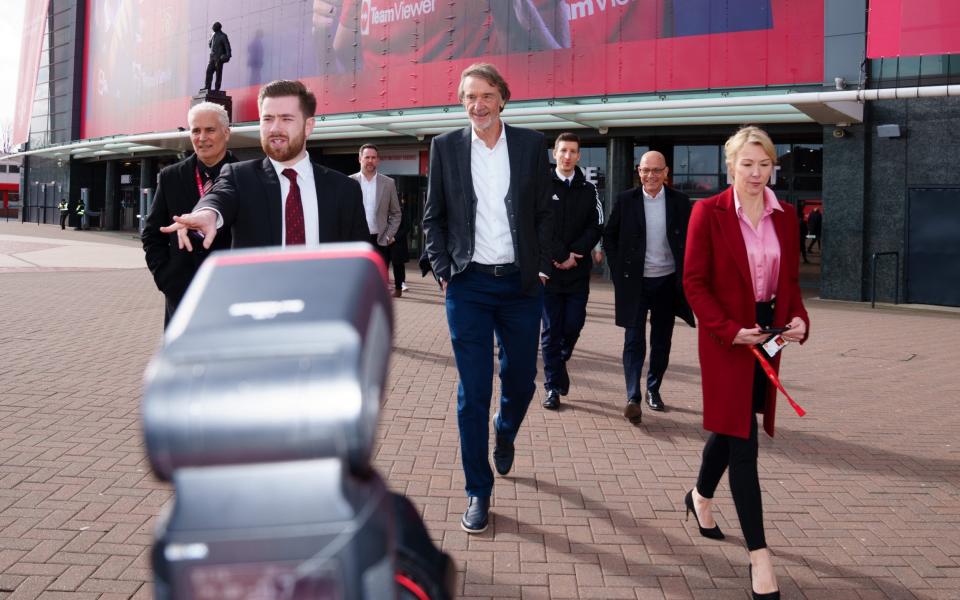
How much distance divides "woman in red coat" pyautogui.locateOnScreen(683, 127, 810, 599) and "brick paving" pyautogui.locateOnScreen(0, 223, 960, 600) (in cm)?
55

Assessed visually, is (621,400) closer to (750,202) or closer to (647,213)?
(647,213)

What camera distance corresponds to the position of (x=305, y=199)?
9.09ft

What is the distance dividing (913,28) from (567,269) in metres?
10.8

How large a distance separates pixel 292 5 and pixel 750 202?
23.9m

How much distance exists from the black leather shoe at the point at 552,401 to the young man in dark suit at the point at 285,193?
3532 mm

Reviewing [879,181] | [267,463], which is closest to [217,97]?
[879,181]

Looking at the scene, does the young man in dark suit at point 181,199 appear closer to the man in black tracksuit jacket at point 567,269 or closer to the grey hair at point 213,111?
the grey hair at point 213,111

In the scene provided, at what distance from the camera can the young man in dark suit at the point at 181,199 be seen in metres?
3.78

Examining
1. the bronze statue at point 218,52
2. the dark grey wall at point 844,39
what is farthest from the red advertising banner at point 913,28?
the bronze statue at point 218,52

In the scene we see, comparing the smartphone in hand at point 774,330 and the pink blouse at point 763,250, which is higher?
the pink blouse at point 763,250

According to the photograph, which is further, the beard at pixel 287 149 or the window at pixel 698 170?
the window at pixel 698 170

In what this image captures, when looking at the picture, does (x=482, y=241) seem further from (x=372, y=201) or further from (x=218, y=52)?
(x=218, y=52)

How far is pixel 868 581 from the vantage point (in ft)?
10.7

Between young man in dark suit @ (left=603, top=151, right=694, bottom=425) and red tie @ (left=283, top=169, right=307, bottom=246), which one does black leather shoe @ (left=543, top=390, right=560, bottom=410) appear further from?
red tie @ (left=283, top=169, right=307, bottom=246)
